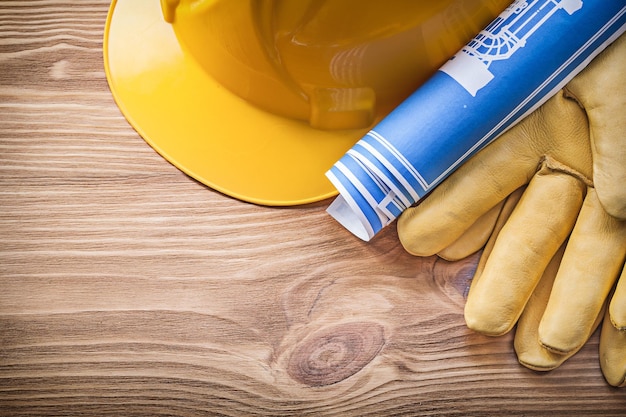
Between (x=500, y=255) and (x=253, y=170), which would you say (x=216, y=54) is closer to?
(x=253, y=170)

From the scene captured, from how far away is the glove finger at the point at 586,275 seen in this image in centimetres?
55

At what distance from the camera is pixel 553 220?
56 centimetres

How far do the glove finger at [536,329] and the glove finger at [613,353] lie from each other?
0.01 meters

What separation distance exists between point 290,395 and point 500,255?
262 millimetres

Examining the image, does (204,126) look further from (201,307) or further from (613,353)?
(613,353)

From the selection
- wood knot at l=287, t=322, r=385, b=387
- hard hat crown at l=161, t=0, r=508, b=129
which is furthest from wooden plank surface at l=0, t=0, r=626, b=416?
hard hat crown at l=161, t=0, r=508, b=129

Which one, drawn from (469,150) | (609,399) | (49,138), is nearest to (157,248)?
(49,138)

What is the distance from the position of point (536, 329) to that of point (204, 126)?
0.40m

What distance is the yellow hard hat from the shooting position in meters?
0.49

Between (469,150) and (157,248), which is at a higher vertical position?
(469,150)

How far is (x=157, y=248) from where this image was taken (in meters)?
0.62

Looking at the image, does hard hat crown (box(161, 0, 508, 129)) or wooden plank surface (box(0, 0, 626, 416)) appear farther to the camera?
wooden plank surface (box(0, 0, 626, 416))

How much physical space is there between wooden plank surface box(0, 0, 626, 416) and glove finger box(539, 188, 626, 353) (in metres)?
0.07

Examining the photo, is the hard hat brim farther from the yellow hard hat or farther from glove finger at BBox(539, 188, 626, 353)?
glove finger at BBox(539, 188, 626, 353)
